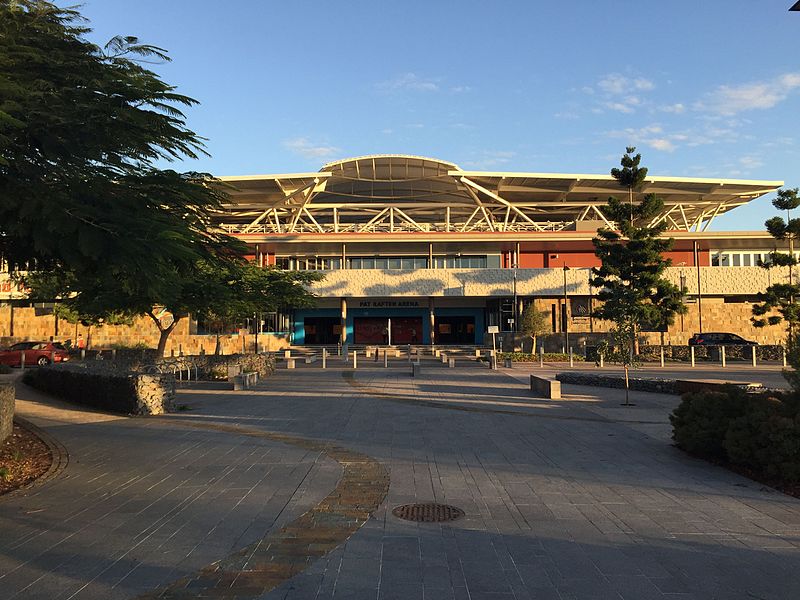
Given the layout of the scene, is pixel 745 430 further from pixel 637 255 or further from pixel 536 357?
pixel 536 357

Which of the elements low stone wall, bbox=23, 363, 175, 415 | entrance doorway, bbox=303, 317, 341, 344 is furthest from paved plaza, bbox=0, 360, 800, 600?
entrance doorway, bbox=303, 317, 341, 344

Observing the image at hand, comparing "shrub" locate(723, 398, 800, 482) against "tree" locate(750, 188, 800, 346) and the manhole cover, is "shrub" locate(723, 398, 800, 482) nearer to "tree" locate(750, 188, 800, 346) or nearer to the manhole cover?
the manhole cover

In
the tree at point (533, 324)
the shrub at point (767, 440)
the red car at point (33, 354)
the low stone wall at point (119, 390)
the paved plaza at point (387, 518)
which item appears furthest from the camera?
the tree at point (533, 324)

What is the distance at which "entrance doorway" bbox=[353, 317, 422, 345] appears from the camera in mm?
58375

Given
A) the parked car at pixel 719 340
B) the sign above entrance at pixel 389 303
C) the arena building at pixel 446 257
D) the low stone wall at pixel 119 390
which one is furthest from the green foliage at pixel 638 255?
the sign above entrance at pixel 389 303

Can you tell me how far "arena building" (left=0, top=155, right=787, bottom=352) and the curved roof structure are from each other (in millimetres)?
191

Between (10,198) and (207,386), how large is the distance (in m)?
15.4

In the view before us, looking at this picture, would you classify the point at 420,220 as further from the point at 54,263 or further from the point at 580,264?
the point at 54,263

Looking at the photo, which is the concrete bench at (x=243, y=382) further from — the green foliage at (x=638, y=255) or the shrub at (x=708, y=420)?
the green foliage at (x=638, y=255)

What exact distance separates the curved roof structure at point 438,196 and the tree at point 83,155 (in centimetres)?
4621

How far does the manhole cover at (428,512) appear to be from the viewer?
626 cm

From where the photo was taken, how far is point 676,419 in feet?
33.0

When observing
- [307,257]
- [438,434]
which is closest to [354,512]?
[438,434]

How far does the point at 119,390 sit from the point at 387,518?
11015 millimetres
